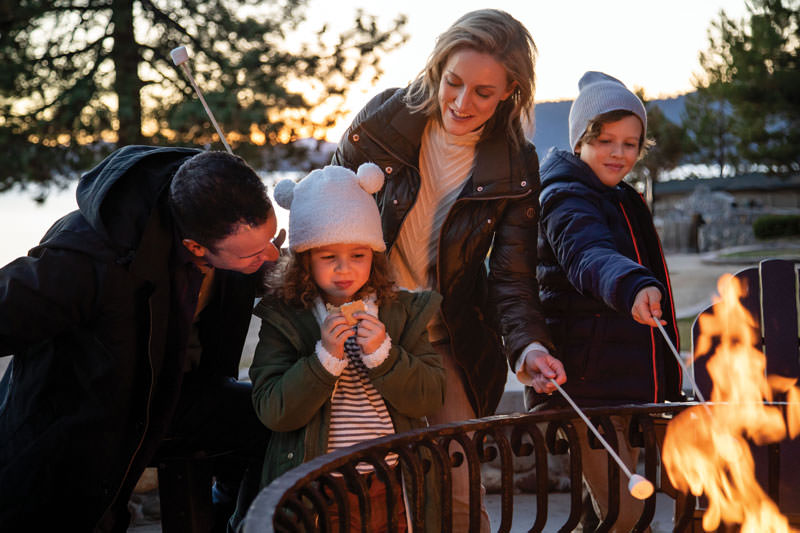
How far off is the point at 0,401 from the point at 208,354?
1.78 feet

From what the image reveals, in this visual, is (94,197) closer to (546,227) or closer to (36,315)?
(36,315)

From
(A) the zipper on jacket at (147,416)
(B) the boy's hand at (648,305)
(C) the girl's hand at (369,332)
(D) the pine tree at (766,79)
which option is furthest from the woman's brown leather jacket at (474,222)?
(D) the pine tree at (766,79)

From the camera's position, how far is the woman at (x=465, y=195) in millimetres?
2373

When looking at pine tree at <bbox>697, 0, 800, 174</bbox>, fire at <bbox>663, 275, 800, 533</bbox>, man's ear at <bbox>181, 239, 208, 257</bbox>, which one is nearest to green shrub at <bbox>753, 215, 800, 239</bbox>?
pine tree at <bbox>697, 0, 800, 174</bbox>

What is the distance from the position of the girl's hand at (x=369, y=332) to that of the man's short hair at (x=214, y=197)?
32 centimetres

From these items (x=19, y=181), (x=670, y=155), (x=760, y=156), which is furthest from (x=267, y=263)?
(x=670, y=155)

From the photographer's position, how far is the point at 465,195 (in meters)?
2.41

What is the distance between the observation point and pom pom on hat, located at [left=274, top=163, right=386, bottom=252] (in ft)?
6.93

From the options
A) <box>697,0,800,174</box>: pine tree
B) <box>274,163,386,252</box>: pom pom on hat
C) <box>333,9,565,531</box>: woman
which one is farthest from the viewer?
<box>697,0,800,174</box>: pine tree

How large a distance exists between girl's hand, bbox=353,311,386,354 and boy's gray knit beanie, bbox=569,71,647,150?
41.7 inches

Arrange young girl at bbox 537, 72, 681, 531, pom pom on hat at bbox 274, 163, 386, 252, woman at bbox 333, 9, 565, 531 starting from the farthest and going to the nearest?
young girl at bbox 537, 72, 681, 531 < woman at bbox 333, 9, 565, 531 < pom pom on hat at bbox 274, 163, 386, 252

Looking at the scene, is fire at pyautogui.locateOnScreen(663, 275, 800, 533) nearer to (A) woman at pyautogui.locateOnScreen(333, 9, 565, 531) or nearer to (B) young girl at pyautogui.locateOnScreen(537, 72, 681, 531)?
(B) young girl at pyautogui.locateOnScreen(537, 72, 681, 531)

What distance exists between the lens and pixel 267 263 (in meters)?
2.42

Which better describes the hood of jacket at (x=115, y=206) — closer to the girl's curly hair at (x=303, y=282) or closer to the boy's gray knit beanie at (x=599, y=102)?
the girl's curly hair at (x=303, y=282)
